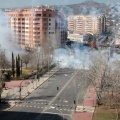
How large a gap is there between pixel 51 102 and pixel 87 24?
63430mm

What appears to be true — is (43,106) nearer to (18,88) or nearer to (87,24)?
(18,88)

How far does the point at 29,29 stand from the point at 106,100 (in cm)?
3585

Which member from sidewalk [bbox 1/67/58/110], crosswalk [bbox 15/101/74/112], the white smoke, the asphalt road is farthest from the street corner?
the white smoke

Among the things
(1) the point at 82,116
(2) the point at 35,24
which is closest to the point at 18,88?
(1) the point at 82,116

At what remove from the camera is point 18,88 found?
29484 mm

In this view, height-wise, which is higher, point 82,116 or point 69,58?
point 69,58

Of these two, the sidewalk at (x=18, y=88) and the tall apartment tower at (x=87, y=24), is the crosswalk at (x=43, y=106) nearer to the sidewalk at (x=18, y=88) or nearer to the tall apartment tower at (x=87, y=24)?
the sidewalk at (x=18, y=88)

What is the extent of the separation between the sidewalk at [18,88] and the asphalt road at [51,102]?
51cm

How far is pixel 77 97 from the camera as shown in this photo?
87.0 ft

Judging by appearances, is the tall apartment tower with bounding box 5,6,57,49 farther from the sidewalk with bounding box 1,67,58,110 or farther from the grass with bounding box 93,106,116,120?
the grass with bounding box 93,106,116,120

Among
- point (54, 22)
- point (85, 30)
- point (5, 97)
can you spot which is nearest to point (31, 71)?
point (5, 97)

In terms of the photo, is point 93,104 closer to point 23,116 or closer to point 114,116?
point 114,116

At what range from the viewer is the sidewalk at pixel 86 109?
70.6 ft

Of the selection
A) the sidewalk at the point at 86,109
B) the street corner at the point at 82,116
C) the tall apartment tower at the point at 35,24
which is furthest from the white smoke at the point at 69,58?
the street corner at the point at 82,116
